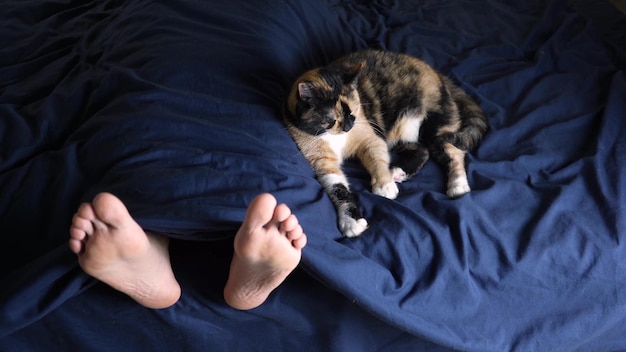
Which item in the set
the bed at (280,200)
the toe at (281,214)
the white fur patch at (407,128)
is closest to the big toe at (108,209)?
the bed at (280,200)

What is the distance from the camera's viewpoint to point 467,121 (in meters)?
1.38

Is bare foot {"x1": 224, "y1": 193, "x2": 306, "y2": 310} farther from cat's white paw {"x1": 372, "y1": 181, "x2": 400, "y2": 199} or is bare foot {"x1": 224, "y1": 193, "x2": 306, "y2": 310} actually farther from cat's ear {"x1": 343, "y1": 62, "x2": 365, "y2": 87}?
cat's ear {"x1": 343, "y1": 62, "x2": 365, "y2": 87}

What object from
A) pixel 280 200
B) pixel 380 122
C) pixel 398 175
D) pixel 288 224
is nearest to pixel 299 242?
pixel 288 224

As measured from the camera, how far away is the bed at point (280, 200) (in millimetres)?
945

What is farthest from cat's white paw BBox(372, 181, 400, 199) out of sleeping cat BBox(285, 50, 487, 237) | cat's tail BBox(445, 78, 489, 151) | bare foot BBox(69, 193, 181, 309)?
bare foot BBox(69, 193, 181, 309)

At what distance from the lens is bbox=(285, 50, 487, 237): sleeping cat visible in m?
1.22

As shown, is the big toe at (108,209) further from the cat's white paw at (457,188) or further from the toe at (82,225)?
the cat's white paw at (457,188)

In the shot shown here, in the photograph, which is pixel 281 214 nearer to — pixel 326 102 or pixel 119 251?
pixel 119 251

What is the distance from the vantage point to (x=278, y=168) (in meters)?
1.05

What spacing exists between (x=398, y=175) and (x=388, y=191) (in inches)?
4.0

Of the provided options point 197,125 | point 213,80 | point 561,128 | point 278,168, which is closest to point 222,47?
point 213,80

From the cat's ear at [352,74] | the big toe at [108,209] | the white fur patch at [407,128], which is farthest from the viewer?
the white fur patch at [407,128]

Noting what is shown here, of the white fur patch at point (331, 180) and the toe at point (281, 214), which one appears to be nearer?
the toe at point (281, 214)

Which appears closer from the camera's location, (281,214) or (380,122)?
(281,214)
